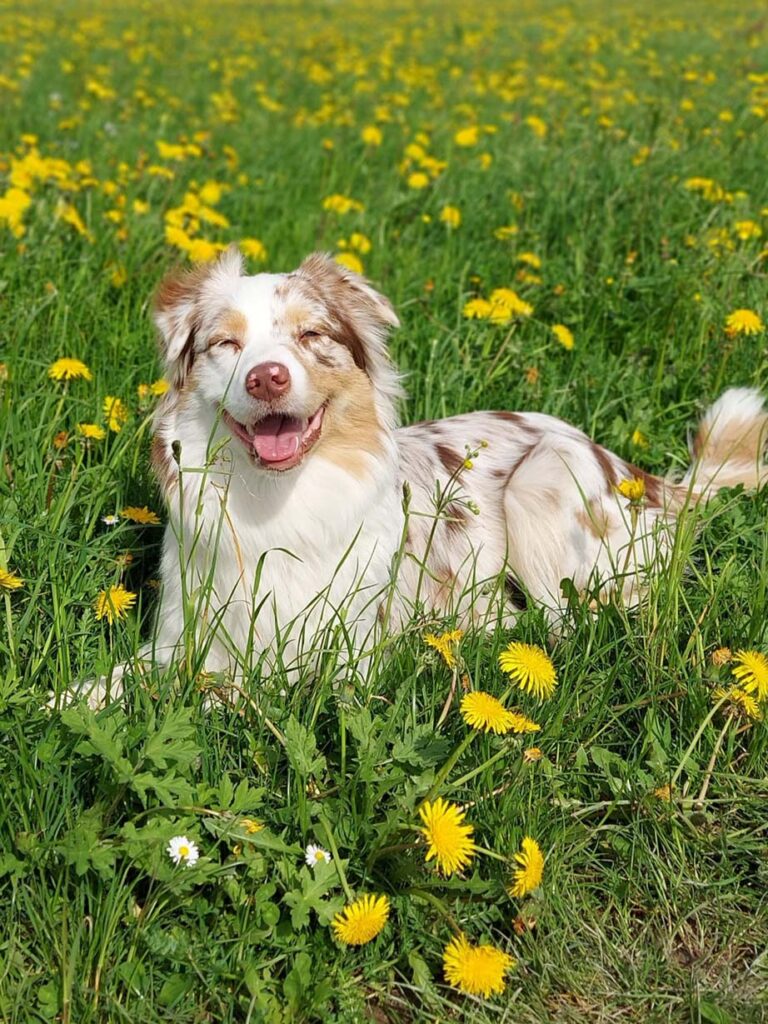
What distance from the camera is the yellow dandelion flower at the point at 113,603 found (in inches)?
107

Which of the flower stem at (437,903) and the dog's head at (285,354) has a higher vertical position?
the dog's head at (285,354)

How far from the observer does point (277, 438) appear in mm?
2943

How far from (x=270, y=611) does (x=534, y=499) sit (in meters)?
1.07

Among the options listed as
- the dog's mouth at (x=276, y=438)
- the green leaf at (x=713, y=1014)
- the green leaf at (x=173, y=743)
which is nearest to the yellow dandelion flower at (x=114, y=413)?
the dog's mouth at (x=276, y=438)

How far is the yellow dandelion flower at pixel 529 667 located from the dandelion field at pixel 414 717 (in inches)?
0.7

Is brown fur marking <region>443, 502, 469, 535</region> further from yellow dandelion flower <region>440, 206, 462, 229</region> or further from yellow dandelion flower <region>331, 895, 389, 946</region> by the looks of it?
yellow dandelion flower <region>440, 206, 462, 229</region>

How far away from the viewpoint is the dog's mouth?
2.90 metres

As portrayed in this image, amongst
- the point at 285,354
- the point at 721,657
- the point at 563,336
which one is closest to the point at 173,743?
the point at 285,354

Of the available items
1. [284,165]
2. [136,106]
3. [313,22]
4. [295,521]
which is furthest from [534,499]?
[313,22]

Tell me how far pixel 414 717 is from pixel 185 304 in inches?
62.2

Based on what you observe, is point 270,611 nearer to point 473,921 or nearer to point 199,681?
point 199,681

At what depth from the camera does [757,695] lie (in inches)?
104

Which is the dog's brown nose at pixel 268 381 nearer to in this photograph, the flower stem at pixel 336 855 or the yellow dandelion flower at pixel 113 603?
the yellow dandelion flower at pixel 113 603

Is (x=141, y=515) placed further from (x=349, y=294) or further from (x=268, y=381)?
(x=349, y=294)
